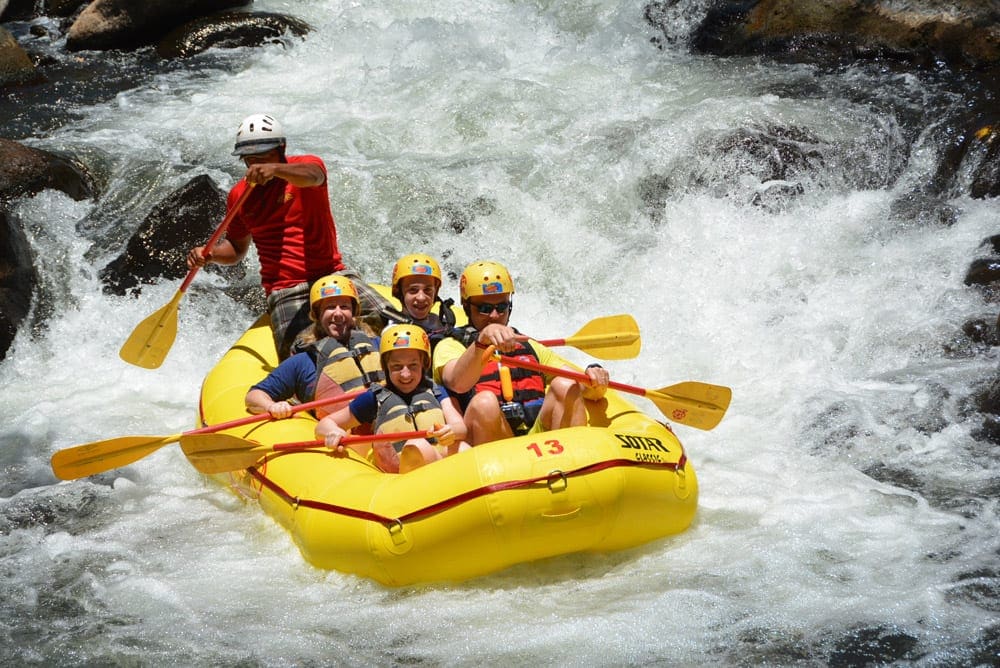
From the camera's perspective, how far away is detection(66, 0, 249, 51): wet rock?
1075 centimetres

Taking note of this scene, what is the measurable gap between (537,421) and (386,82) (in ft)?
18.8

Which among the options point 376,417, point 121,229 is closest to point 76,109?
point 121,229

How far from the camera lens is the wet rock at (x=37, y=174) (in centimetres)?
745

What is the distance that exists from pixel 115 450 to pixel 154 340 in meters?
1.10

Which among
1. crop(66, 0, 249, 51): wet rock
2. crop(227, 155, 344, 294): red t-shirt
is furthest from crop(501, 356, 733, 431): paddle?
crop(66, 0, 249, 51): wet rock

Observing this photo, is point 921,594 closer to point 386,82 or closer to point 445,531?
point 445,531

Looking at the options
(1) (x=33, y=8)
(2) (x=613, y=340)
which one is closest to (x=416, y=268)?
(2) (x=613, y=340)

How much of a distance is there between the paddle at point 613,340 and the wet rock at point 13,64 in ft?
23.2

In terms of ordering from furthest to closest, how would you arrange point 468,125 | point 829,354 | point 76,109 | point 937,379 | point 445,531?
point 76,109 → point 468,125 → point 829,354 → point 937,379 → point 445,531

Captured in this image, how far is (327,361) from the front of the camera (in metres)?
4.95

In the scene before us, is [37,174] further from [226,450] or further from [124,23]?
[226,450]

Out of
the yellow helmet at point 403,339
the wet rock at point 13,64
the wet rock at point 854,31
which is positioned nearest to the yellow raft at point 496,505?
the yellow helmet at point 403,339

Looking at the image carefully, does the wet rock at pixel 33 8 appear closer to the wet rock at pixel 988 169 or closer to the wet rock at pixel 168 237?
the wet rock at pixel 168 237

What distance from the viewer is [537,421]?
4504mm
